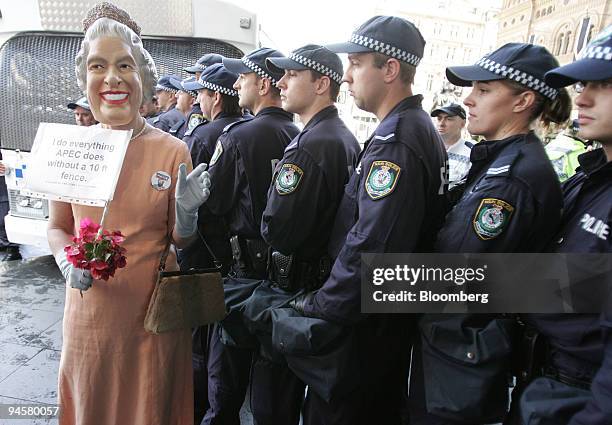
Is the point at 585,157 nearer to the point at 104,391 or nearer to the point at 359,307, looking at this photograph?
the point at 359,307

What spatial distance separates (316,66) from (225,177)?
864mm

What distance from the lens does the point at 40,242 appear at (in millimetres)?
4281

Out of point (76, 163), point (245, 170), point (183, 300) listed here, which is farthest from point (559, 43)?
point (76, 163)

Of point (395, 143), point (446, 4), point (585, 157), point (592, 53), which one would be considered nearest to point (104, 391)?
point (395, 143)

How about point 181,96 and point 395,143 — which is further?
point 181,96

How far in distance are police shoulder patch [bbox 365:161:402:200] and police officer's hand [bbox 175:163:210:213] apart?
0.65 meters

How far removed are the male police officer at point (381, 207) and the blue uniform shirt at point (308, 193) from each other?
14 centimetres

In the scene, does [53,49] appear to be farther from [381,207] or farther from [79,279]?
[381,207]

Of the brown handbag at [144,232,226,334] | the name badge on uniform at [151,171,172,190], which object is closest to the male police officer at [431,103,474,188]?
the brown handbag at [144,232,226,334]

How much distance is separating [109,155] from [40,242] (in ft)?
12.1

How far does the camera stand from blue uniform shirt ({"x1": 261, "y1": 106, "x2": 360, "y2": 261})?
193 centimetres

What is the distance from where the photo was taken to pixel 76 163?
142 centimetres

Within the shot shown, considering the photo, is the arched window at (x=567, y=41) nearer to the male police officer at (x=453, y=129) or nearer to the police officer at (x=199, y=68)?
the male police officer at (x=453, y=129)

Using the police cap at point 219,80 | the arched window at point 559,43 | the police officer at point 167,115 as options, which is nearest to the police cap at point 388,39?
the police cap at point 219,80
